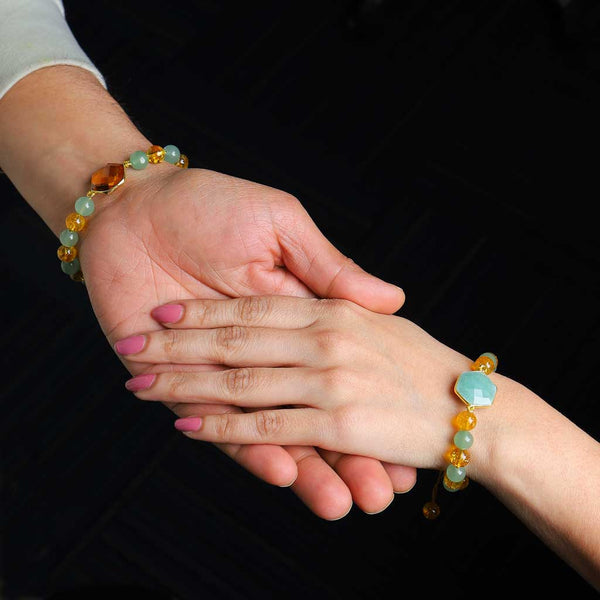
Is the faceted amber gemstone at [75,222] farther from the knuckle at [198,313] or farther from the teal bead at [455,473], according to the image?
the teal bead at [455,473]

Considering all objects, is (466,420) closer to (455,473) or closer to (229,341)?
(455,473)

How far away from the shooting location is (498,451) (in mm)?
1023

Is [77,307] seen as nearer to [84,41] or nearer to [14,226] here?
[14,226]


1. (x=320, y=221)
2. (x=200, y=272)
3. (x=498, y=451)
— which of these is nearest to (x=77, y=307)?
(x=320, y=221)

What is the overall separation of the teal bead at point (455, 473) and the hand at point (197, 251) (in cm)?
6

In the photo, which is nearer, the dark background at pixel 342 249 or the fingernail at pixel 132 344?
the fingernail at pixel 132 344

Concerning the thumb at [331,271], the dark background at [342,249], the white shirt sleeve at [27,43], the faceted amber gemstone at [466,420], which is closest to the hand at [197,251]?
the thumb at [331,271]

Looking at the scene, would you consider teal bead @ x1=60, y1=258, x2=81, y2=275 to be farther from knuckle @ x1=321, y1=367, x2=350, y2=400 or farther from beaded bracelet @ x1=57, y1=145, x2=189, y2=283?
knuckle @ x1=321, y1=367, x2=350, y2=400

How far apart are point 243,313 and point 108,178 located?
306 mm

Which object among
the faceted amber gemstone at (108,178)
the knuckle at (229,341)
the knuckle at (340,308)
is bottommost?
the knuckle at (229,341)

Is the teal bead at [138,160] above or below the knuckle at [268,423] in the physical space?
above

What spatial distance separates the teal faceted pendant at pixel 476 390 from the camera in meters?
1.02

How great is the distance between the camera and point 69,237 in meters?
1.15

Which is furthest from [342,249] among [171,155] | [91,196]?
[91,196]
